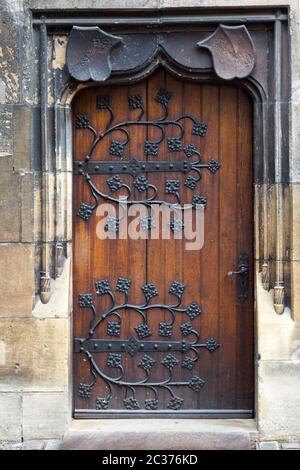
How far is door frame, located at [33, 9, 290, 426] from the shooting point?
4.21m

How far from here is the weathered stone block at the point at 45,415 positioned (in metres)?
4.24

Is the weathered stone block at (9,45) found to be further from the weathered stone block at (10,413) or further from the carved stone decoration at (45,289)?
the weathered stone block at (10,413)

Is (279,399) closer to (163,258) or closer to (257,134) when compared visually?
(163,258)

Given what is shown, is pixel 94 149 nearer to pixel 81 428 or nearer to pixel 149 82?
pixel 149 82

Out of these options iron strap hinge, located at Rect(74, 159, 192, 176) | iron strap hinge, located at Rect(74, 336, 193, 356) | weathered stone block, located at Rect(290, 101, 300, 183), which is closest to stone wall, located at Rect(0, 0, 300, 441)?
iron strap hinge, located at Rect(74, 336, 193, 356)

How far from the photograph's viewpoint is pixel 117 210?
14.7ft

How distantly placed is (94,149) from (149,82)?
22.9 inches

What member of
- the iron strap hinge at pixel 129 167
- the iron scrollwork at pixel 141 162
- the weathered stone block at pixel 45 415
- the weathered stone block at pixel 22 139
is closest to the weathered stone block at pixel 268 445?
the weathered stone block at pixel 45 415

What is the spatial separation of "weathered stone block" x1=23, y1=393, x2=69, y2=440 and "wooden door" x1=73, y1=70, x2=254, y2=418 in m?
0.27

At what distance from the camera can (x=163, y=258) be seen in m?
4.50

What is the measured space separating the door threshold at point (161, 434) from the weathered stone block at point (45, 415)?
100 millimetres

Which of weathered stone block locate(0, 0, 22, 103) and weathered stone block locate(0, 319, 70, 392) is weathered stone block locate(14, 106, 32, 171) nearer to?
weathered stone block locate(0, 0, 22, 103)

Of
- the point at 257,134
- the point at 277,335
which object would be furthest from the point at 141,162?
the point at 277,335
